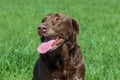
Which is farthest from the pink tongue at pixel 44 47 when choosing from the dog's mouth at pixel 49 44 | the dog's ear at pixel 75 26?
the dog's ear at pixel 75 26

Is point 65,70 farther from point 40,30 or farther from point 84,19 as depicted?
point 84,19

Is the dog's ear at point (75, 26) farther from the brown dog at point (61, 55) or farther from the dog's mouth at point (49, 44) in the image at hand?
the dog's mouth at point (49, 44)

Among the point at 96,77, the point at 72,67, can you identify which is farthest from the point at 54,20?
the point at 96,77

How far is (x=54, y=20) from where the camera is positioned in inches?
206

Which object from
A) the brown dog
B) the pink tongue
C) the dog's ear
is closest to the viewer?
the pink tongue

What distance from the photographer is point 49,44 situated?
16.3 feet

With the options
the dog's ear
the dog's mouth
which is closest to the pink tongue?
the dog's mouth

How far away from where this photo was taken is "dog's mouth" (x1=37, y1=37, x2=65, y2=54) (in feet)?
16.2

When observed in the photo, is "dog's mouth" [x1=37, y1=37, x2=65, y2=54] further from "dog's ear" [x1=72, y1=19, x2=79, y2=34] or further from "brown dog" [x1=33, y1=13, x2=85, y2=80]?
"dog's ear" [x1=72, y1=19, x2=79, y2=34]

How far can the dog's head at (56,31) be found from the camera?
4957 mm

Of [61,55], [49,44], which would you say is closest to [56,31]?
[49,44]

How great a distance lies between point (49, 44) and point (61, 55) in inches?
15.7

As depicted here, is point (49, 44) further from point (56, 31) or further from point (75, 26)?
point (75, 26)

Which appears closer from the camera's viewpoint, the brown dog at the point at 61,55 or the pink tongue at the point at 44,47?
the pink tongue at the point at 44,47
